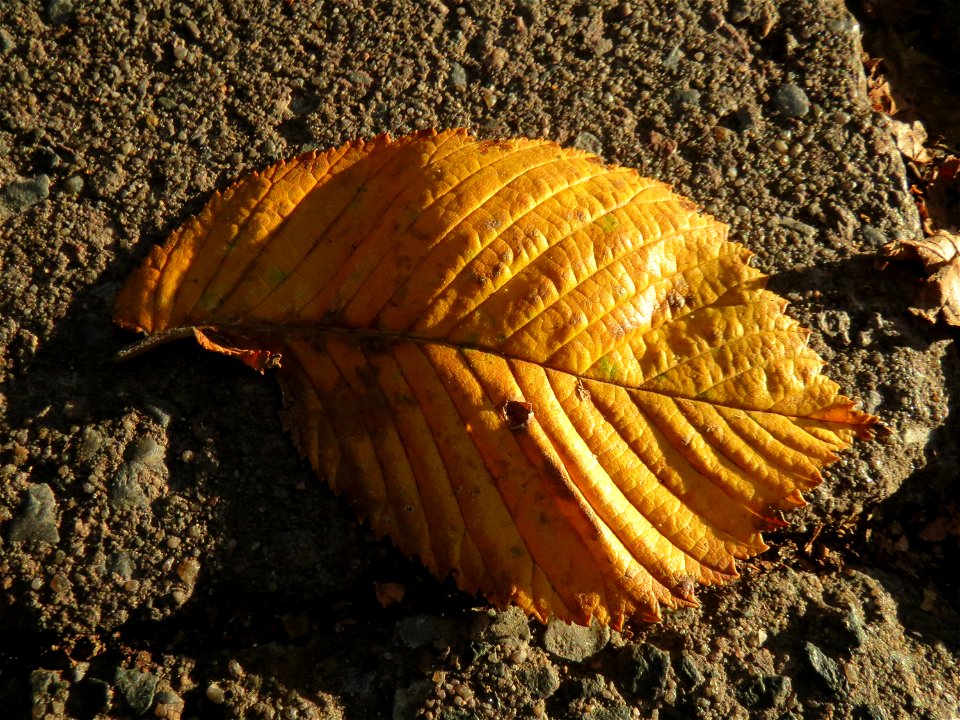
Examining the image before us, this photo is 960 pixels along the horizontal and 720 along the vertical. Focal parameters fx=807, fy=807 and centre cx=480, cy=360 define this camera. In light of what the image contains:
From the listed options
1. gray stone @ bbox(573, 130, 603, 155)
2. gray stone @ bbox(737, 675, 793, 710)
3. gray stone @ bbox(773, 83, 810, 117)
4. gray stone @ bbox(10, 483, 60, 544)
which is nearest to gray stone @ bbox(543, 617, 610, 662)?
gray stone @ bbox(737, 675, 793, 710)

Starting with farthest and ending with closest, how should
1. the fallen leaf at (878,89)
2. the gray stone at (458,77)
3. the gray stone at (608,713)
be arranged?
the fallen leaf at (878,89)
the gray stone at (458,77)
the gray stone at (608,713)

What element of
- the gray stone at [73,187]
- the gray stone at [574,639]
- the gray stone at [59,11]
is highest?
the gray stone at [59,11]

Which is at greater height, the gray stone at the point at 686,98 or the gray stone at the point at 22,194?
the gray stone at the point at 22,194

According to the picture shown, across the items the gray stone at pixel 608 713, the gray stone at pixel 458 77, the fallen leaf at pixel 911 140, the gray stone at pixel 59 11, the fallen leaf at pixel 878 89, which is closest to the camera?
the gray stone at pixel 608 713

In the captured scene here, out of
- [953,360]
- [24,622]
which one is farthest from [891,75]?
[24,622]

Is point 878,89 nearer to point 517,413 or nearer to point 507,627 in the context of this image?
point 517,413

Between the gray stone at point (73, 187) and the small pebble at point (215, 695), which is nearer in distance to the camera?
the small pebble at point (215, 695)

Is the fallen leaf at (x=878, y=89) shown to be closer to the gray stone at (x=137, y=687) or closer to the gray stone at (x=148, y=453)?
the gray stone at (x=148, y=453)

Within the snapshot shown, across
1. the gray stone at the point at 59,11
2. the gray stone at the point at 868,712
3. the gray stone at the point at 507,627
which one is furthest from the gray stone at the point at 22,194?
the gray stone at the point at 868,712
